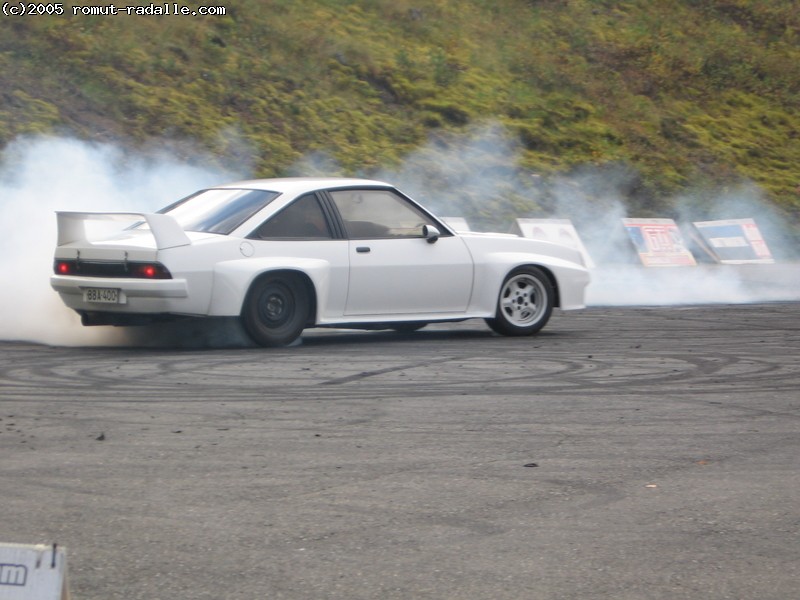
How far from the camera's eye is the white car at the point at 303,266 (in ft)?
32.9

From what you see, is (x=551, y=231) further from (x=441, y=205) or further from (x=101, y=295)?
(x=101, y=295)

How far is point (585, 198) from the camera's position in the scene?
28016 mm

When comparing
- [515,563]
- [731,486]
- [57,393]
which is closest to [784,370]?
[731,486]

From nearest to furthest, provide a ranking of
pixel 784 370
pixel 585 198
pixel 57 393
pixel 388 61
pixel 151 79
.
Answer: pixel 57 393
pixel 784 370
pixel 151 79
pixel 585 198
pixel 388 61

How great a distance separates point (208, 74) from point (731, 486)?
72.4ft

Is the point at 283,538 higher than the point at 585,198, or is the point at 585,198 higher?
the point at 585,198

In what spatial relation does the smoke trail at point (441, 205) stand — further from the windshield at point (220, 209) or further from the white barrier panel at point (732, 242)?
the windshield at point (220, 209)

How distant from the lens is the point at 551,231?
847 inches

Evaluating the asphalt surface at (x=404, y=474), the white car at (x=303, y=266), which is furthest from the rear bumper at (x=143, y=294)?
the asphalt surface at (x=404, y=474)

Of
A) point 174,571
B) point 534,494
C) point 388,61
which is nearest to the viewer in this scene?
point 174,571

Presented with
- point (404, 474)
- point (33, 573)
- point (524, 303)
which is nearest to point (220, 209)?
point (524, 303)

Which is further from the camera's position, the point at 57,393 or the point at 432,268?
the point at 432,268

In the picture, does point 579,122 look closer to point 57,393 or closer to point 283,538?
point 57,393

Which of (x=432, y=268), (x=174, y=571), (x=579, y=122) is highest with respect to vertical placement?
(x=579, y=122)
